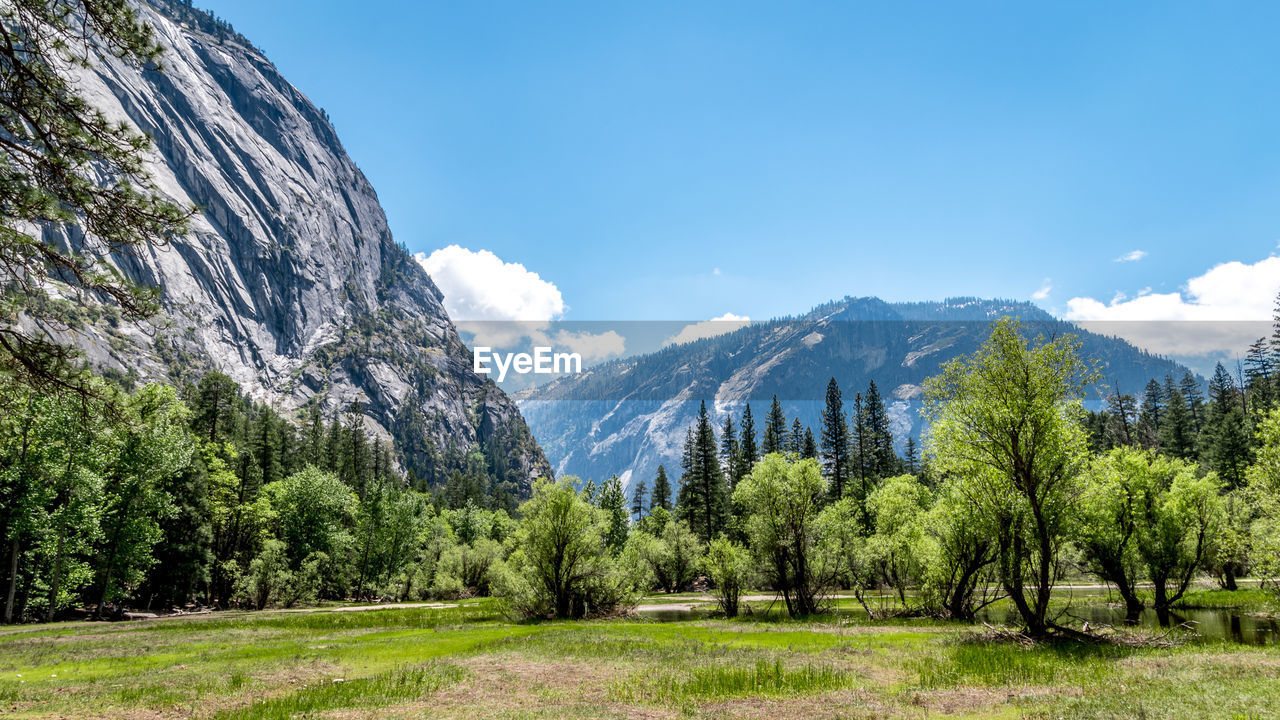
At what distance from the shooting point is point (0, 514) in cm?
3903

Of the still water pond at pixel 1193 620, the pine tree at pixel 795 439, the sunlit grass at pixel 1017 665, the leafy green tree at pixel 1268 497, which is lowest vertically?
the still water pond at pixel 1193 620

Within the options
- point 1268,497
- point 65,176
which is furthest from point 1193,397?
point 65,176

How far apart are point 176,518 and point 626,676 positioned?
49919 millimetres

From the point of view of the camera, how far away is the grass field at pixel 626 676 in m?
16.1

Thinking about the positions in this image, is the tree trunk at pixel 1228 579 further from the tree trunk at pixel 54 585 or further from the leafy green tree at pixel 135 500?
the tree trunk at pixel 54 585

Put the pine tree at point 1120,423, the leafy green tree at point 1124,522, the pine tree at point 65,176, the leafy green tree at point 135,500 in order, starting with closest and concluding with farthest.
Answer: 1. the pine tree at point 65,176
2. the leafy green tree at point 1124,522
3. the leafy green tree at point 135,500
4. the pine tree at point 1120,423

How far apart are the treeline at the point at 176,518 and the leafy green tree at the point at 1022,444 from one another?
29.5 metres

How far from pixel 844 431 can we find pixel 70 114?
97.7 m

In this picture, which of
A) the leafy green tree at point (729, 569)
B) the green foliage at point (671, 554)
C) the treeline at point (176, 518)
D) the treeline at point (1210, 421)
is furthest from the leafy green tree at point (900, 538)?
the treeline at point (176, 518)

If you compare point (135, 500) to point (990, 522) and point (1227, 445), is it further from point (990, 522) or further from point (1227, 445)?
point (1227, 445)

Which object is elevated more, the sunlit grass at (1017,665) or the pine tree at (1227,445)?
the pine tree at (1227,445)

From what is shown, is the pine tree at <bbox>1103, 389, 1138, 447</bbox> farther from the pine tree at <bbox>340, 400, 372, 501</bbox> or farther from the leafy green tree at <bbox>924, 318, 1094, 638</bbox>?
the pine tree at <bbox>340, 400, 372, 501</bbox>

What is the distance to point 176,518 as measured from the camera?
5162cm

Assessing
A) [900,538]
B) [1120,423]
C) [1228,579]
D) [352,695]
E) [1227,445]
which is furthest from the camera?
[1120,423]
